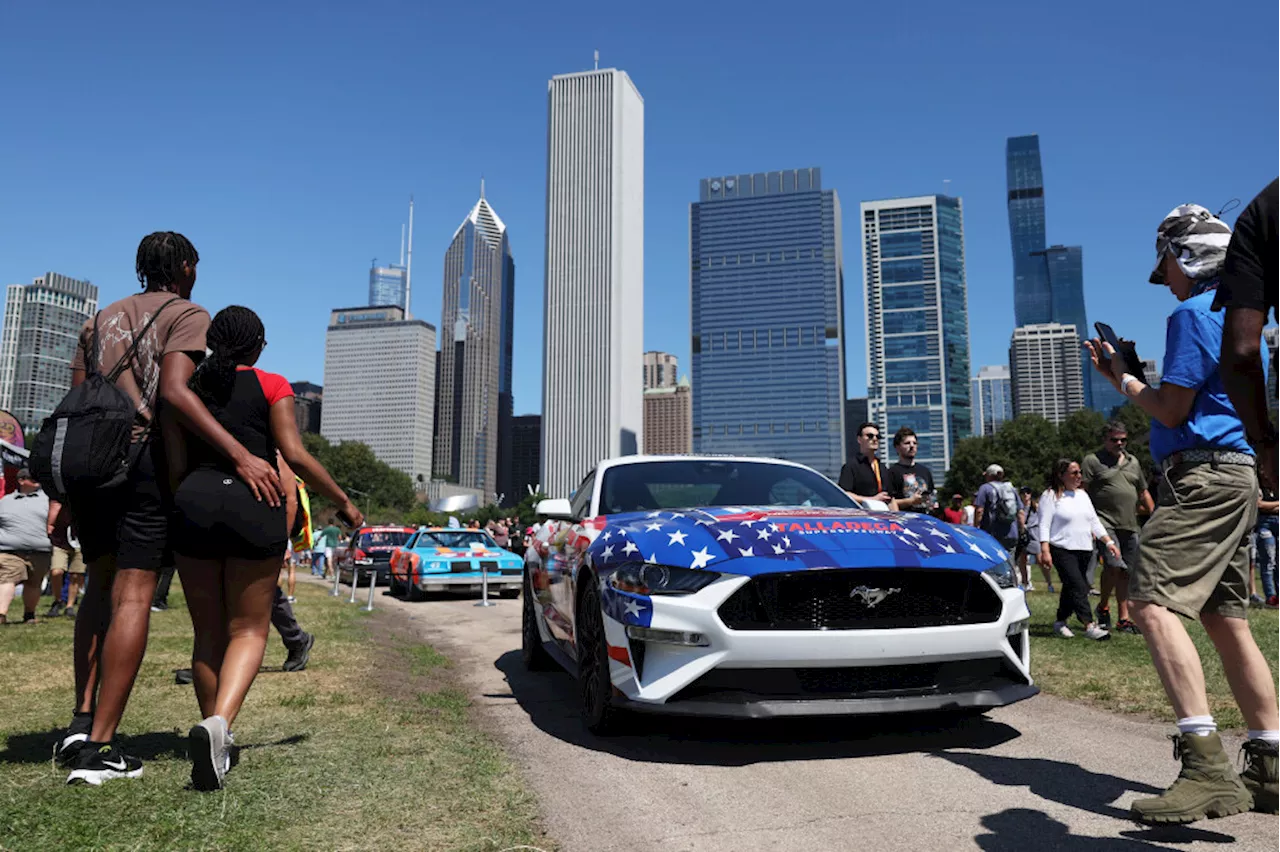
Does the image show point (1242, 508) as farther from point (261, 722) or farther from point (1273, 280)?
point (261, 722)

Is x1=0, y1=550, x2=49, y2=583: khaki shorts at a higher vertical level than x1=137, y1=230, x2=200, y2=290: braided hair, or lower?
lower

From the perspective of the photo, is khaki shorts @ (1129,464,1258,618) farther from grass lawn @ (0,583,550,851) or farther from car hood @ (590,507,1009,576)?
grass lawn @ (0,583,550,851)

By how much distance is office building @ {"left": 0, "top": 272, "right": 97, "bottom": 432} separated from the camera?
Answer: 170m

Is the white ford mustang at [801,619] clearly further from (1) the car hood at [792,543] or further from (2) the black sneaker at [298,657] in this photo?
(2) the black sneaker at [298,657]

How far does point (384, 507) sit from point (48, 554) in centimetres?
12333

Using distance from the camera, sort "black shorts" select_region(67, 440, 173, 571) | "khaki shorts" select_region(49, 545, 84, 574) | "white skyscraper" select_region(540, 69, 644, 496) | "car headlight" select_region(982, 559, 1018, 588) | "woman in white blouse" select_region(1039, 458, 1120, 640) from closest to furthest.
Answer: "black shorts" select_region(67, 440, 173, 571), "car headlight" select_region(982, 559, 1018, 588), "woman in white blouse" select_region(1039, 458, 1120, 640), "khaki shorts" select_region(49, 545, 84, 574), "white skyscraper" select_region(540, 69, 644, 496)

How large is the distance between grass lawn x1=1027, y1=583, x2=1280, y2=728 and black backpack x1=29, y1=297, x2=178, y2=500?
4888mm

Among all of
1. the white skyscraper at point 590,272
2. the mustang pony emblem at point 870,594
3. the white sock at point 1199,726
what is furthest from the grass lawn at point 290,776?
the white skyscraper at point 590,272

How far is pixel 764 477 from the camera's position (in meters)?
5.66

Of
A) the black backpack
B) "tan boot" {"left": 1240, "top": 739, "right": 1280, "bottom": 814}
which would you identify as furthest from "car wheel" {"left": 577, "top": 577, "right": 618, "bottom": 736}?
"tan boot" {"left": 1240, "top": 739, "right": 1280, "bottom": 814}

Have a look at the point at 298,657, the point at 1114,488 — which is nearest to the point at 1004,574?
the point at 298,657

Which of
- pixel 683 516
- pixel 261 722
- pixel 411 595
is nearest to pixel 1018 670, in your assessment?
pixel 683 516

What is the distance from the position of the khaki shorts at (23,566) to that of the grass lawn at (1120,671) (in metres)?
9.32

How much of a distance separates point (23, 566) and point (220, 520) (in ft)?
24.8
